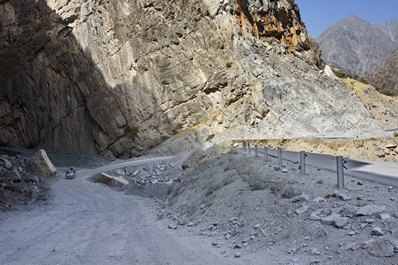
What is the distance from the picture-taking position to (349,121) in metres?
38.0

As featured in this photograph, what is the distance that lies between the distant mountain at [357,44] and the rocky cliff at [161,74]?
10416cm

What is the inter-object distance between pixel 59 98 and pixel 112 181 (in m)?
25.7

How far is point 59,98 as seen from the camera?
45.9 metres

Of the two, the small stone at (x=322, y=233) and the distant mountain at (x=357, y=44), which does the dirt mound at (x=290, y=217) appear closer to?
the small stone at (x=322, y=233)

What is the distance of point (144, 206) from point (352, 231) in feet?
37.0

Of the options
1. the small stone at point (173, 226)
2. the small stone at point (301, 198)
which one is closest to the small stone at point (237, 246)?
the small stone at point (301, 198)

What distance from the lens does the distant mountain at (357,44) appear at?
150175mm

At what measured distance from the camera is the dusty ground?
6.23 m

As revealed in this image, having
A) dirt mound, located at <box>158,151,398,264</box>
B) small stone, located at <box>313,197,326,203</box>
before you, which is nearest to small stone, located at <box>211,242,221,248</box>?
dirt mound, located at <box>158,151,398,264</box>

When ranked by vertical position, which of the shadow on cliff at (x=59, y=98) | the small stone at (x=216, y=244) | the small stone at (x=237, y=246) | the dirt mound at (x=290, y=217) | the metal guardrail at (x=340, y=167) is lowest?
the small stone at (x=216, y=244)

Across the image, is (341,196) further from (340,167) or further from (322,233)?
(322,233)

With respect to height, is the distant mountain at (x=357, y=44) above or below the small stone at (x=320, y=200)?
above

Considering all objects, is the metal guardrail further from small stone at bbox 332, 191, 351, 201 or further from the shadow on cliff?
the shadow on cliff

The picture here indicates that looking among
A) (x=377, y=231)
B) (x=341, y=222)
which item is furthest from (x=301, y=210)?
(x=377, y=231)
